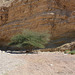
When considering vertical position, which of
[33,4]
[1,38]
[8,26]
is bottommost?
[1,38]

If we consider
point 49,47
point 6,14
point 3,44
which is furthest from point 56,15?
point 3,44

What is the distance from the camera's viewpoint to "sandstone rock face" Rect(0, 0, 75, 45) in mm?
19466

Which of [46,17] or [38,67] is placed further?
[46,17]

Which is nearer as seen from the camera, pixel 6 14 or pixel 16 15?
pixel 16 15

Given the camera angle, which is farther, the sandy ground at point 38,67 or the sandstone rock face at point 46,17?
the sandstone rock face at point 46,17

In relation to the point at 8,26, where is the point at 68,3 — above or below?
above

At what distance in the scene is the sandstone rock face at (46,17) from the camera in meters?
19.5

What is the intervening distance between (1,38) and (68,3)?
59.7 ft

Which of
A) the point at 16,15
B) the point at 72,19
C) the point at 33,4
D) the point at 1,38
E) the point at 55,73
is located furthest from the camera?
the point at 1,38

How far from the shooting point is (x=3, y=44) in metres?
29.2

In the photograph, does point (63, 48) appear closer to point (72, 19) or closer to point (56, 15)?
point (72, 19)

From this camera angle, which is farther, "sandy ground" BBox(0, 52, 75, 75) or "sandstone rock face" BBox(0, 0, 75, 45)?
"sandstone rock face" BBox(0, 0, 75, 45)

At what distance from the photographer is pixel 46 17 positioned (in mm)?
20797

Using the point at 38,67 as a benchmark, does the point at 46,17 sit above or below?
above
